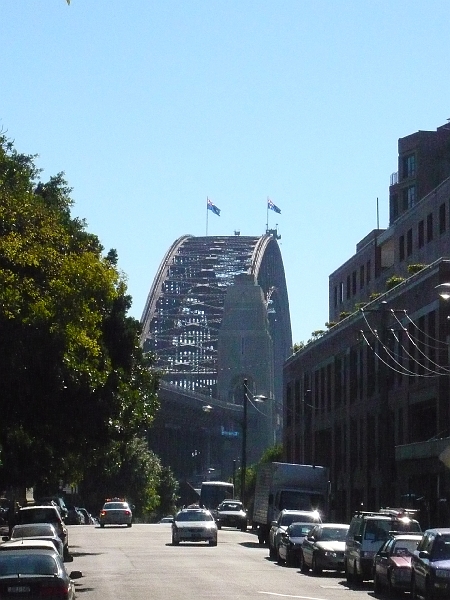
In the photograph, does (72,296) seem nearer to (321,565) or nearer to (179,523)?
(321,565)

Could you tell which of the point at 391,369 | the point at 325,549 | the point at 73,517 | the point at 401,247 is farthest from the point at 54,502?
the point at 325,549

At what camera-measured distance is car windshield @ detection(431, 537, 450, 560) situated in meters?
25.0

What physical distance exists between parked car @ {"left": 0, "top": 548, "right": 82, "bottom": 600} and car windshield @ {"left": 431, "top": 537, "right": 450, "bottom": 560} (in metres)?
8.22

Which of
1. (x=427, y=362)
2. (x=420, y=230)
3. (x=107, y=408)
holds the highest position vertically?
(x=420, y=230)

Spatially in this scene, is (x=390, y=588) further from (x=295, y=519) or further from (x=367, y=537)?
(x=295, y=519)

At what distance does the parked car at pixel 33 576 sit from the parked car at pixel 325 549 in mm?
16745

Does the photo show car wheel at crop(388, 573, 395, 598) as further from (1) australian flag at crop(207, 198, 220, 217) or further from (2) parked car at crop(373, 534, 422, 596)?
(1) australian flag at crop(207, 198, 220, 217)

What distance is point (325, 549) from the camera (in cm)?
3588

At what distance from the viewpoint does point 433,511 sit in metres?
55.3

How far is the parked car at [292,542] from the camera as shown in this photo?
39.7 m

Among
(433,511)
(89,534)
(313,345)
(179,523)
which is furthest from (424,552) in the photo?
(313,345)

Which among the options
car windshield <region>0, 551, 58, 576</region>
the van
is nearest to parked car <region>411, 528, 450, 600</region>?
the van

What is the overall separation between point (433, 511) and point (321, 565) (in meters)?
20.6

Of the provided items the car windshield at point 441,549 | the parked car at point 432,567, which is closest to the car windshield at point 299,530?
the parked car at point 432,567
